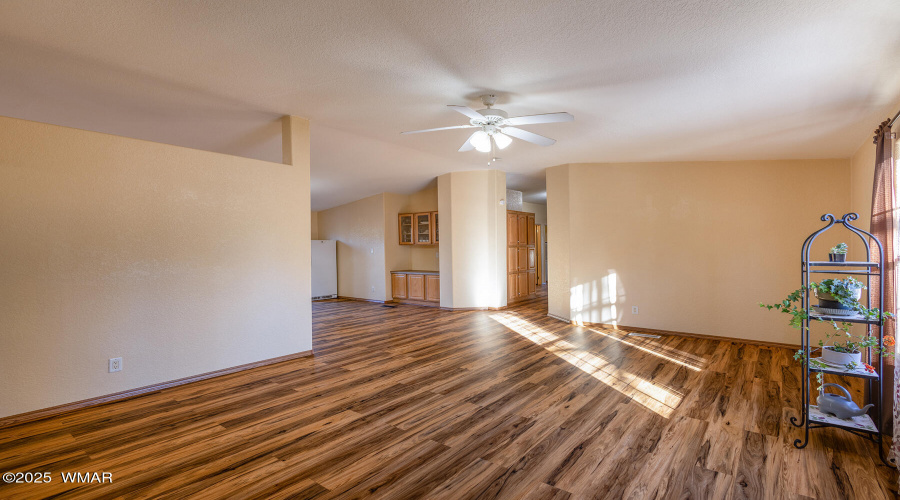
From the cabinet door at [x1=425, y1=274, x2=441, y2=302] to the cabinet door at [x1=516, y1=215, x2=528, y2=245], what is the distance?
72.9 inches

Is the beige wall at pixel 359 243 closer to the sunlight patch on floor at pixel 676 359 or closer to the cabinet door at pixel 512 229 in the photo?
the cabinet door at pixel 512 229

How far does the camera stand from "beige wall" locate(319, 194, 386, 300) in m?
8.78

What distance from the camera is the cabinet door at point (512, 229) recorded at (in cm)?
795

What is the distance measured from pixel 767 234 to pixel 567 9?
445cm

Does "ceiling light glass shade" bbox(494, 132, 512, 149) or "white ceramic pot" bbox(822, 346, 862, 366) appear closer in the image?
"white ceramic pot" bbox(822, 346, 862, 366)

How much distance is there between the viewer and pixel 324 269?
9.37 meters

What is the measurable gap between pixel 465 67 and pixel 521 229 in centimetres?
585

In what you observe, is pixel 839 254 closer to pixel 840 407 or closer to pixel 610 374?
pixel 840 407

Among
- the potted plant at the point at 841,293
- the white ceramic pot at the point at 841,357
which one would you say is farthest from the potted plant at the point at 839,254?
the white ceramic pot at the point at 841,357

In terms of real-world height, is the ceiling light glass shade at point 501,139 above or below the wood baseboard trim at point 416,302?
above

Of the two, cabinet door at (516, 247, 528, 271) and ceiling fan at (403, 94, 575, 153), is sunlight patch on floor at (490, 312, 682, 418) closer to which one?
ceiling fan at (403, 94, 575, 153)

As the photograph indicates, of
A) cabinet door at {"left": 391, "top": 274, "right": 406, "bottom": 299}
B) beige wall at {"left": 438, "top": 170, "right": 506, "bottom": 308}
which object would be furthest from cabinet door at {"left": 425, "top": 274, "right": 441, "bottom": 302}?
cabinet door at {"left": 391, "top": 274, "right": 406, "bottom": 299}

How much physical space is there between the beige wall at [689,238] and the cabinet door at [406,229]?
342 centimetres

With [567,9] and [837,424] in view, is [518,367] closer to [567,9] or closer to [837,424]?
[837,424]
